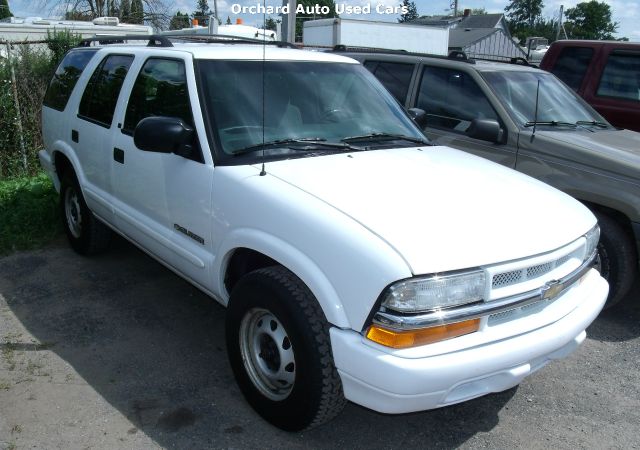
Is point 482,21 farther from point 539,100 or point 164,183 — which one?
point 164,183

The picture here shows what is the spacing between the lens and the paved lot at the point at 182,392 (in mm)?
3049

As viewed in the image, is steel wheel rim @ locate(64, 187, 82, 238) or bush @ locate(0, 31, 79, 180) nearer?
steel wheel rim @ locate(64, 187, 82, 238)

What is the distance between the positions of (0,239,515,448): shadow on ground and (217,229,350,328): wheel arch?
2.01 feet

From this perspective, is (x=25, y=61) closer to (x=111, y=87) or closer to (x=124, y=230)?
(x=111, y=87)

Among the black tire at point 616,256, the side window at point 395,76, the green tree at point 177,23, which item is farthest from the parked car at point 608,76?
the green tree at point 177,23

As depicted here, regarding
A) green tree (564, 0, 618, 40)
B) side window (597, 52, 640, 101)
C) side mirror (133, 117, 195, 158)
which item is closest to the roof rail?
side mirror (133, 117, 195, 158)

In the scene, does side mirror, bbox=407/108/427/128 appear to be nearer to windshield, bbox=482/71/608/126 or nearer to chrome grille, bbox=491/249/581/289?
windshield, bbox=482/71/608/126

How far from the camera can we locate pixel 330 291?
256 cm

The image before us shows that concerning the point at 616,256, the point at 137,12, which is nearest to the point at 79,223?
the point at 616,256

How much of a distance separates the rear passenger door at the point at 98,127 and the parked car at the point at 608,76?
207 inches

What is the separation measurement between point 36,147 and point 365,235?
7.02 m

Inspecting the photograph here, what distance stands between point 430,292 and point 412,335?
7.4 inches

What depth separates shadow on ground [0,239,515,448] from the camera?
10.1ft

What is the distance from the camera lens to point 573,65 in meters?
7.39
